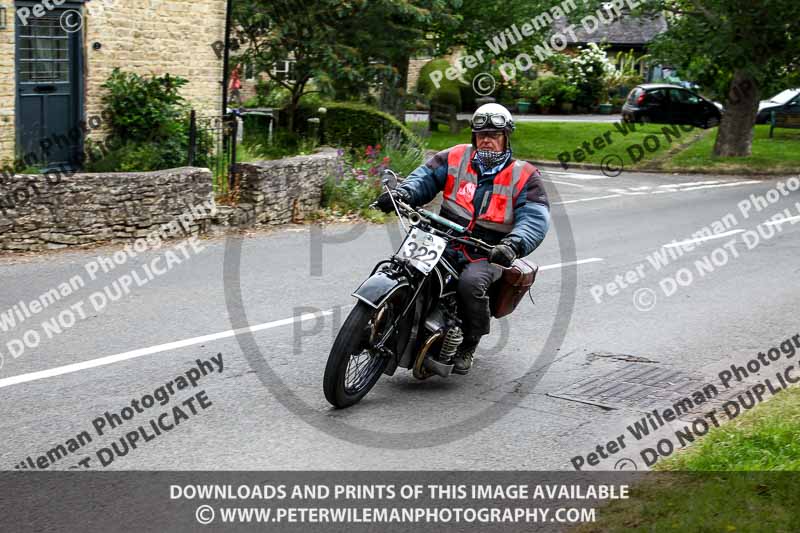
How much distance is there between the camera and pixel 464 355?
24.7ft

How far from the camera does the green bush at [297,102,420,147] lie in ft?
65.2

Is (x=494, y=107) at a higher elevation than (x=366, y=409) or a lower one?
higher

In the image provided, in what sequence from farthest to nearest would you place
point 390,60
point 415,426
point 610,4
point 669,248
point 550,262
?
point 610,4
point 390,60
point 669,248
point 550,262
point 415,426

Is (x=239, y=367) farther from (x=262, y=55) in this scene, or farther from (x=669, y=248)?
(x=262, y=55)

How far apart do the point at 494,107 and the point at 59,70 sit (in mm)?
10682

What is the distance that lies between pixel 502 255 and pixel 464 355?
107 cm

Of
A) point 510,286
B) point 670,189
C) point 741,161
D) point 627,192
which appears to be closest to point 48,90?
point 510,286

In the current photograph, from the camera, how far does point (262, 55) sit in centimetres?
2177

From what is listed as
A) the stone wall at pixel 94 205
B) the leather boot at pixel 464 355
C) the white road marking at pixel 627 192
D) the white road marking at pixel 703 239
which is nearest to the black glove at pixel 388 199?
the leather boot at pixel 464 355

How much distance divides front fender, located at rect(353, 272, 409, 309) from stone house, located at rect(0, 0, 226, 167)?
9778 mm

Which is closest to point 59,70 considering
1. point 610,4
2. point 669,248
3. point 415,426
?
point 669,248

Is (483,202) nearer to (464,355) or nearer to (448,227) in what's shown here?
(448,227)

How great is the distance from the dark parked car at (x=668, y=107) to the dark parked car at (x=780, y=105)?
208 centimetres

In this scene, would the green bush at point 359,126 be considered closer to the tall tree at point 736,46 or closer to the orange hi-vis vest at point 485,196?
the tall tree at point 736,46
